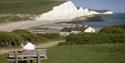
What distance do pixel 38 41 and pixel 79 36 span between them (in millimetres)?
1015

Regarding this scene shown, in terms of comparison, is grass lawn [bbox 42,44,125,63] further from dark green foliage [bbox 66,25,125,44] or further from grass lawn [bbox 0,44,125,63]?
dark green foliage [bbox 66,25,125,44]

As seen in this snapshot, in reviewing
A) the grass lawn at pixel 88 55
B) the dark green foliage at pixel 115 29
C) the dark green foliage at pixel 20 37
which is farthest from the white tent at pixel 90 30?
the grass lawn at pixel 88 55

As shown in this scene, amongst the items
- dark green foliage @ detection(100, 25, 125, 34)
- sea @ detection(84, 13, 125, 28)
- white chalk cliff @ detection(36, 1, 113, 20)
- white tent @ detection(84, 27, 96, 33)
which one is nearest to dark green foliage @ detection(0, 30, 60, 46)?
white chalk cliff @ detection(36, 1, 113, 20)

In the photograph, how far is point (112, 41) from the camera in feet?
30.9

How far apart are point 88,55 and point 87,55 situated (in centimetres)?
2

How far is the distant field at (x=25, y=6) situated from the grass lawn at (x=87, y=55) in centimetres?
160

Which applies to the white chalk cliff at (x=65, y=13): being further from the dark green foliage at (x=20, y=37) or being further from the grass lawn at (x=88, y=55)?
the grass lawn at (x=88, y=55)

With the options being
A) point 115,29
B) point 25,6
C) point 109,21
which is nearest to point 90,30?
point 109,21

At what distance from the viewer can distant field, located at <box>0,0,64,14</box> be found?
363 inches

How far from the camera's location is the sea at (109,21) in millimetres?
9039

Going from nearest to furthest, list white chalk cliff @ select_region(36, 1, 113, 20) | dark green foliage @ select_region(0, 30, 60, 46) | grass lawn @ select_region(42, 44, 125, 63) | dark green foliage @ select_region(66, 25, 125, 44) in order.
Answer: grass lawn @ select_region(42, 44, 125, 63), dark green foliage @ select_region(0, 30, 60, 46), white chalk cliff @ select_region(36, 1, 113, 20), dark green foliage @ select_region(66, 25, 125, 44)

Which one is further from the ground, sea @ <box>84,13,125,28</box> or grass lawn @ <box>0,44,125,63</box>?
sea @ <box>84,13,125,28</box>

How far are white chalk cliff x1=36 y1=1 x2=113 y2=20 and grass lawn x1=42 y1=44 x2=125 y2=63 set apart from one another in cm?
120

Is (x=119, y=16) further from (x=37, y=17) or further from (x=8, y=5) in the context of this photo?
(x=8, y=5)
